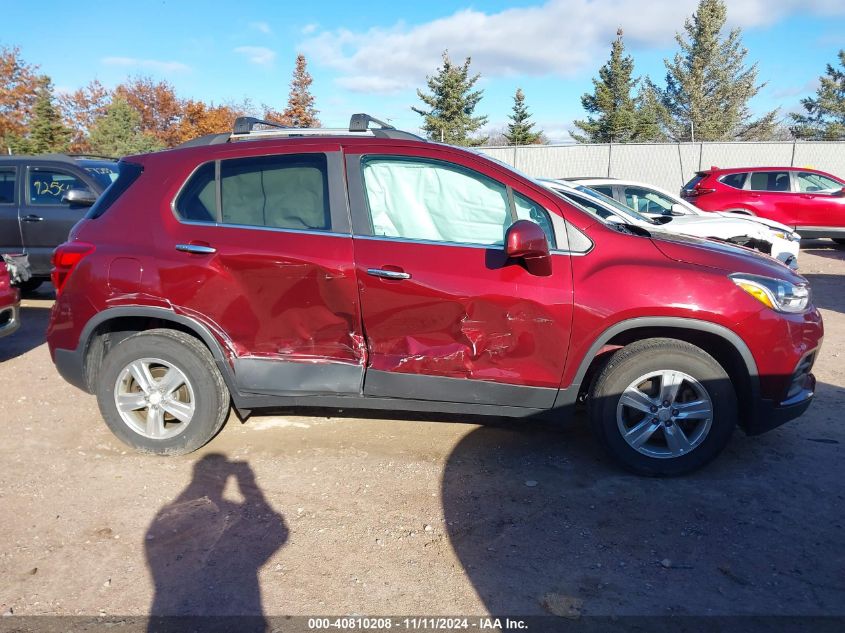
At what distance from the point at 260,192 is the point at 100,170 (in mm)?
6043

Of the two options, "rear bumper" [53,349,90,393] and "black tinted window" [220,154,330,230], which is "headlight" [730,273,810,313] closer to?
"black tinted window" [220,154,330,230]

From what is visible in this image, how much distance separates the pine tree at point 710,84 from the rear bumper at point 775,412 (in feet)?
129

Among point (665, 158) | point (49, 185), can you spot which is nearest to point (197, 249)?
point (49, 185)

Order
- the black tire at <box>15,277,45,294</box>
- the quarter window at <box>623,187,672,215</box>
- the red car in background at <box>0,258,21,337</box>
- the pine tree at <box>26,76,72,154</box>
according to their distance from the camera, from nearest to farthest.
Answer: the red car in background at <box>0,258,21,337</box> < the black tire at <box>15,277,45,294</box> < the quarter window at <box>623,187,672,215</box> < the pine tree at <box>26,76,72,154</box>

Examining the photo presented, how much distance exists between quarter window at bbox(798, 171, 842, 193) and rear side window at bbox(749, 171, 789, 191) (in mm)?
309

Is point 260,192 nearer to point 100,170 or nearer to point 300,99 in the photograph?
point 100,170

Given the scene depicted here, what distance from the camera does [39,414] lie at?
4.88 meters

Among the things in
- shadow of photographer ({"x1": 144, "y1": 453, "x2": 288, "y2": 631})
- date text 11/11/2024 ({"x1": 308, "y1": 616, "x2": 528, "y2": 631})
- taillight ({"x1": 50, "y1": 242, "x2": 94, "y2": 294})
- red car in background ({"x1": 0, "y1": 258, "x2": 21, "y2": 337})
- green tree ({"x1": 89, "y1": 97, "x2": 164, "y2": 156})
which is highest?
green tree ({"x1": 89, "y1": 97, "x2": 164, "y2": 156})

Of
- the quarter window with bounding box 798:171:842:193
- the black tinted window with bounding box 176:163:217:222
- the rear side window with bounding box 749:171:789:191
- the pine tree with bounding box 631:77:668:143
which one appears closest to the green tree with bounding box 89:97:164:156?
the pine tree with bounding box 631:77:668:143

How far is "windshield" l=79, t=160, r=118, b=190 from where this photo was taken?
8555mm

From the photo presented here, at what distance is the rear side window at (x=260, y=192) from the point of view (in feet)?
12.7

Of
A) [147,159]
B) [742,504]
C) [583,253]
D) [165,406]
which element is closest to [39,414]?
[165,406]

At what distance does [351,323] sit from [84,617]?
189 centimetres

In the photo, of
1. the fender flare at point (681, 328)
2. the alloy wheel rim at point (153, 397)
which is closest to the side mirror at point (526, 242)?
the fender flare at point (681, 328)
